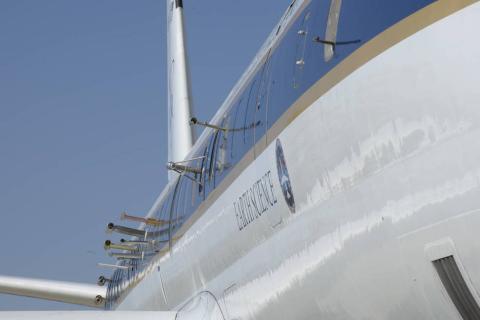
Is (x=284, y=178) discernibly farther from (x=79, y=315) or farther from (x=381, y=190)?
(x=79, y=315)

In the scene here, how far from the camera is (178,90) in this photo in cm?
1891

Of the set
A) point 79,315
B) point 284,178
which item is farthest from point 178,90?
point 284,178

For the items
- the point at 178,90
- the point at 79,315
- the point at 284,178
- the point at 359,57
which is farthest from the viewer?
the point at 178,90

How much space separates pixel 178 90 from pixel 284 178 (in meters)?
12.9

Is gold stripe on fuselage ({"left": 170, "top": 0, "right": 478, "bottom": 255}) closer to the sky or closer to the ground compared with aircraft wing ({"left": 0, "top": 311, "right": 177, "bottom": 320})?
Result: closer to the sky

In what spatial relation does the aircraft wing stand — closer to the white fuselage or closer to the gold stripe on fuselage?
the gold stripe on fuselage

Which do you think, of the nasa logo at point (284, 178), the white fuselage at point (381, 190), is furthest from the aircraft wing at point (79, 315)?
the nasa logo at point (284, 178)

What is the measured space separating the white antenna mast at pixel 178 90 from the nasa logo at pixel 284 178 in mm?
10630

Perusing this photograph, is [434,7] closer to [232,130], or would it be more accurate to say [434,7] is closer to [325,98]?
[325,98]

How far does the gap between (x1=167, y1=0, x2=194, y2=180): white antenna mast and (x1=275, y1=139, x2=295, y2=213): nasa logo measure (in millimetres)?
10630

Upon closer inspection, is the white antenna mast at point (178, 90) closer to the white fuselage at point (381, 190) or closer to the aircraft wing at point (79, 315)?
the aircraft wing at point (79, 315)

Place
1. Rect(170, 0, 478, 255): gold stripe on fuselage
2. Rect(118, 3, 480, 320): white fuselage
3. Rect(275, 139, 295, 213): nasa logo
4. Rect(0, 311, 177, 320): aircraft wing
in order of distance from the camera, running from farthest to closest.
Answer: Rect(0, 311, 177, 320): aircraft wing < Rect(275, 139, 295, 213): nasa logo < Rect(170, 0, 478, 255): gold stripe on fuselage < Rect(118, 3, 480, 320): white fuselage

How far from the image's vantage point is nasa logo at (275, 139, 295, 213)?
607 cm

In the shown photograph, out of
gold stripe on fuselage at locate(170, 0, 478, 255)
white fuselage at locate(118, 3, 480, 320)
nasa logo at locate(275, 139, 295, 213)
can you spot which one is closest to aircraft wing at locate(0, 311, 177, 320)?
gold stripe on fuselage at locate(170, 0, 478, 255)
